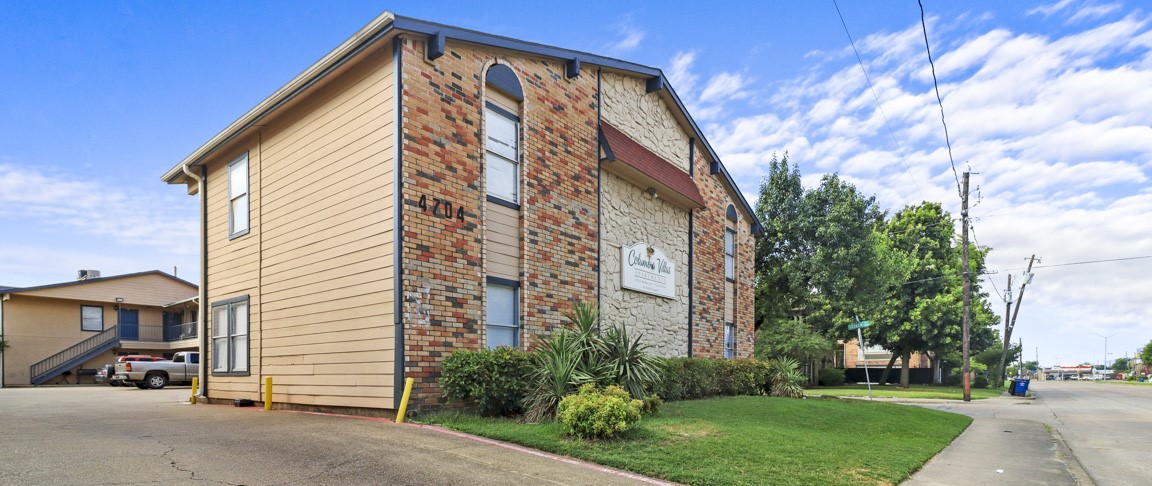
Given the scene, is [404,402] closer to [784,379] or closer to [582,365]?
[582,365]

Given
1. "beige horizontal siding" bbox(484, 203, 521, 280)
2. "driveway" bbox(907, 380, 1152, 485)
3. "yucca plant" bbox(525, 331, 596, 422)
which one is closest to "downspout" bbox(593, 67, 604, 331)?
"beige horizontal siding" bbox(484, 203, 521, 280)

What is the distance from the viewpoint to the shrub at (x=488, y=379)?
9.93 meters

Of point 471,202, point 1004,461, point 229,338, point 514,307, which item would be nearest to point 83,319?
point 229,338

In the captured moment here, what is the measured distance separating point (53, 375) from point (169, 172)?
2462 centimetres

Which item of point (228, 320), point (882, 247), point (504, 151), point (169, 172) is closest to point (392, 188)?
point (504, 151)

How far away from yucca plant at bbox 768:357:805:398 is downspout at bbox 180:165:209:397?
46.3 ft

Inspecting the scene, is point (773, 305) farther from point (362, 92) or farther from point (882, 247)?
point (362, 92)

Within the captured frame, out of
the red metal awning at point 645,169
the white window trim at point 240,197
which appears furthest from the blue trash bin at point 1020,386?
the white window trim at point 240,197

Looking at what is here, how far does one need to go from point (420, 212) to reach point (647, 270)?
24.9 ft

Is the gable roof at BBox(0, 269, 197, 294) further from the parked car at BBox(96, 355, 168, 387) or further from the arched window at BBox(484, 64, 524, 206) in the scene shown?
the arched window at BBox(484, 64, 524, 206)

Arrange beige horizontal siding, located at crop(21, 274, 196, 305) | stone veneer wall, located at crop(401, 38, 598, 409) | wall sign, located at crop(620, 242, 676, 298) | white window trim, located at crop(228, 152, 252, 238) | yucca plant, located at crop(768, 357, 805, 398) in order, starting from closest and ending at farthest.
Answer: stone veneer wall, located at crop(401, 38, 598, 409) → white window trim, located at crop(228, 152, 252, 238) → wall sign, located at crop(620, 242, 676, 298) → yucca plant, located at crop(768, 357, 805, 398) → beige horizontal siding, located at crop(21, 274, 196, 305)

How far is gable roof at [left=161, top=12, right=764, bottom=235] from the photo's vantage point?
1034 cm

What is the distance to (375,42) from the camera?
34.3ft

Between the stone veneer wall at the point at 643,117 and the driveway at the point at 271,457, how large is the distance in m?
9.30
